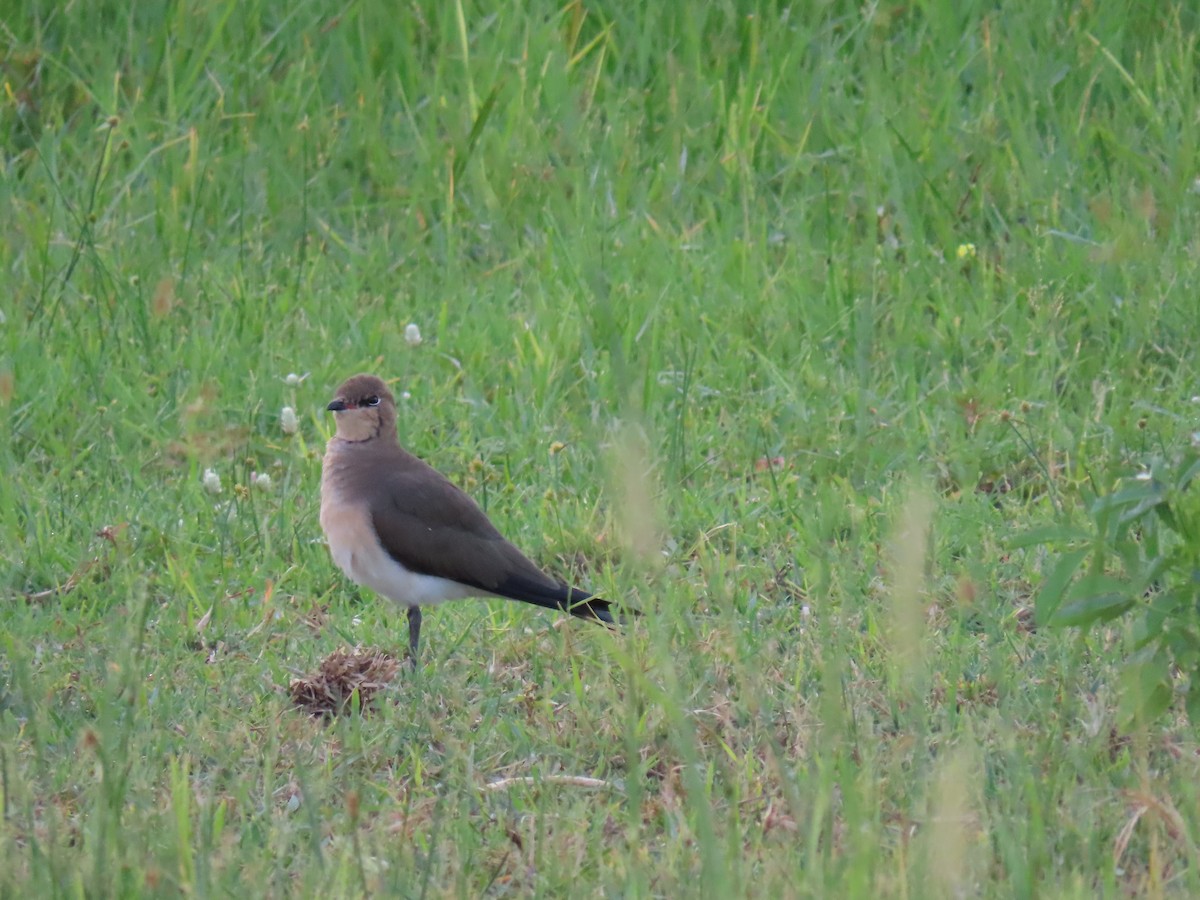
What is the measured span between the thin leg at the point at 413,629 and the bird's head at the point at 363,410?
2.20 feet

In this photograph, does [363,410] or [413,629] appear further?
[363,410]

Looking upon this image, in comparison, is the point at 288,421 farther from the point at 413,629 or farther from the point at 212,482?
the point at 413,629

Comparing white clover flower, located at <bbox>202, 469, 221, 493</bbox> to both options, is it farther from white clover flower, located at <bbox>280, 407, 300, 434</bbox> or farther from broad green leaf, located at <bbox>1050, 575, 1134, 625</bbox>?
broad green leaf, located at <bbox>1050, 575, 1134, 625</bbox>

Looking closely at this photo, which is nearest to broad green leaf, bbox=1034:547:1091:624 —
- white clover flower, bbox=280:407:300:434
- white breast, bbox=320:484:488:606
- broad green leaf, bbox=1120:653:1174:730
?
broad green leaf, bbox=1120:653:1174:730

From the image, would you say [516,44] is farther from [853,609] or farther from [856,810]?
[856,810]

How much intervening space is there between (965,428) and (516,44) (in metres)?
3.44

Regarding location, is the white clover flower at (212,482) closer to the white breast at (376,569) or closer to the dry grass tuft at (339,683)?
the white breast at (376,569)

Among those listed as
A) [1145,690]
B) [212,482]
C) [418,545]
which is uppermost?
[1145,690]

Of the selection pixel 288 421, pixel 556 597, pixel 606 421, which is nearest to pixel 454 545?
pixel 556 597

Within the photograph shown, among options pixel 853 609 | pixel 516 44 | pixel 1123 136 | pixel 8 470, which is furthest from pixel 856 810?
pixel 516 44

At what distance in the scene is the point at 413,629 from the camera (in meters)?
4.76

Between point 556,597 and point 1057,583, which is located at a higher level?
point 1057,583

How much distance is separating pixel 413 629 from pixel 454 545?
0.27 m

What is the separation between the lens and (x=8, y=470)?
5.82 m
